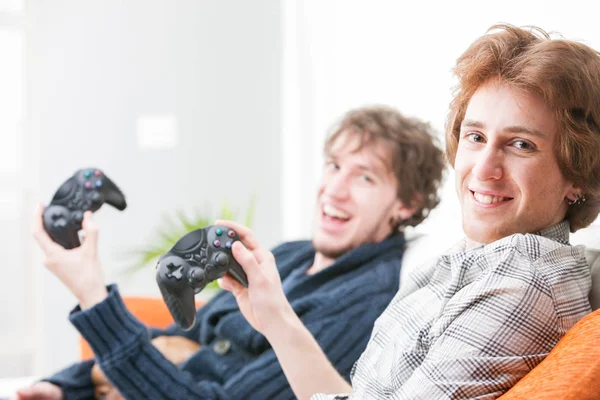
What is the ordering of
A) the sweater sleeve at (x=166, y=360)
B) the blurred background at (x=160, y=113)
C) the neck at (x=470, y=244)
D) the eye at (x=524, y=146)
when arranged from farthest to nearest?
the blurred background at (x=160, y=113) → the sweater sleeve at (x=166, y=360) → the neck at (x=470, y=244) → the eye at (x=524, y=146)

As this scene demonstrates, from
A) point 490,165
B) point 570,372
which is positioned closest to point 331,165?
point 490,165

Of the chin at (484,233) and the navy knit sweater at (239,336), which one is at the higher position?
the chin at (484,233)

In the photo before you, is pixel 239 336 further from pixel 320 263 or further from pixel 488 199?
pixel 488 199

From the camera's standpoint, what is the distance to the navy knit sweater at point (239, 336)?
150 cm

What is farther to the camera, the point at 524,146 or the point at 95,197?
the point at 95,197

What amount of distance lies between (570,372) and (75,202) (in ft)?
3.52

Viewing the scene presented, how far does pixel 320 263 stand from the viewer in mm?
1898

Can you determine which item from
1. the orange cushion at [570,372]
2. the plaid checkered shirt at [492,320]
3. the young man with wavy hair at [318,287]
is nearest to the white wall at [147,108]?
the young man with wavy hair at [318,287]

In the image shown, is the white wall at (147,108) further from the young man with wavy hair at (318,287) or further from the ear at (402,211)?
the ear at (402,211)

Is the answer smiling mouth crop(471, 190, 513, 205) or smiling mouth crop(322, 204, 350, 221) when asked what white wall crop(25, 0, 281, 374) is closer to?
smiling mouth crop(322, 204, 350, 221)

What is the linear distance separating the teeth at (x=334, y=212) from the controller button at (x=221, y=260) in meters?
0.61

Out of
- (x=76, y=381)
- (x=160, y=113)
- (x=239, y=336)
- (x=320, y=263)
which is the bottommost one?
(x=76, y=381)

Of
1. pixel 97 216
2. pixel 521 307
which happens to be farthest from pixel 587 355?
pixel 97 216

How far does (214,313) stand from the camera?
1843 mm
